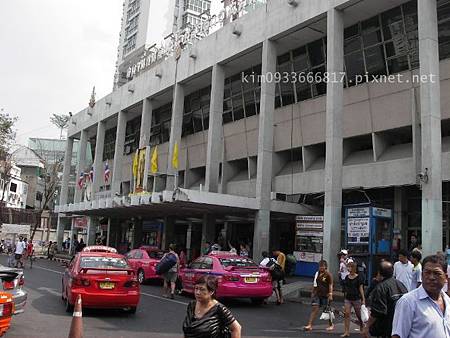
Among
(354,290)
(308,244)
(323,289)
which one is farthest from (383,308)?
(308,244)

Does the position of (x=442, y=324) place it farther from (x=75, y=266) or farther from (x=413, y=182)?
(x=413, y=182)

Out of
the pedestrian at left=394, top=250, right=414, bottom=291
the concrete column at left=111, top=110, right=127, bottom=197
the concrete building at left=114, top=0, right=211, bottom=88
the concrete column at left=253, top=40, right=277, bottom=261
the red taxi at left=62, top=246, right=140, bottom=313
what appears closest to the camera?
the pedestrian at left=394, top=250, right=414, bottom=291

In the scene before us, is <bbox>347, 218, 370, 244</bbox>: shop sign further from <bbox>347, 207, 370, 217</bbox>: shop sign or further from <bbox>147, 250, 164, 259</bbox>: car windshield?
<bbox>147, 250, 164, 259</bbox>: car windshield

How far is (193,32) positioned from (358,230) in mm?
18326

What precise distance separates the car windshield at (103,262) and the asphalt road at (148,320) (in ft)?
3.75

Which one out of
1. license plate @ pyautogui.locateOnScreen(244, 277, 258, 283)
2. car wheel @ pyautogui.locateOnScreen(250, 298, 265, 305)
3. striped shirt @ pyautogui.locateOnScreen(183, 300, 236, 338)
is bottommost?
car wheel @ pyautogui.locateOnScreen(250, 298, 265, 305)

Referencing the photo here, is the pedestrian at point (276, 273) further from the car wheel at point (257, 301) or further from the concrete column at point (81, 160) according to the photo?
the concrete column at point (81, 160)

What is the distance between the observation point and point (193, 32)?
105 feet

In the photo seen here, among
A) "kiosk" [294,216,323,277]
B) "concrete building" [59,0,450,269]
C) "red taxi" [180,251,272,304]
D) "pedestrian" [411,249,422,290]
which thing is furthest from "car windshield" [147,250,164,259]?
"pedestrian" [411,249,422,290]

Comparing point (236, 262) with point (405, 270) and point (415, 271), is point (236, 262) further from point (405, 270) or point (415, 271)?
point (415, 271)

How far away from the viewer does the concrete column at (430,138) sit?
17.0 metres

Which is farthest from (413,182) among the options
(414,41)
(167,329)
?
(167,329)

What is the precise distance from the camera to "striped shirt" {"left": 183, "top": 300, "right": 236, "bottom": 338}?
4294mm

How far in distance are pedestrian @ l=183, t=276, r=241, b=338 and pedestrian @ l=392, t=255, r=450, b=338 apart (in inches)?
53.4
